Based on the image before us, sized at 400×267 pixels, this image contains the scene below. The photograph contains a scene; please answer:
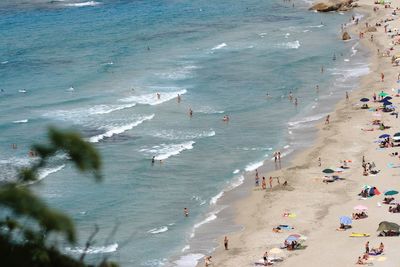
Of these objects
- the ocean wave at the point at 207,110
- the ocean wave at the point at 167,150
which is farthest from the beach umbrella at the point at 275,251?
the ocean wave at the point at 207,110

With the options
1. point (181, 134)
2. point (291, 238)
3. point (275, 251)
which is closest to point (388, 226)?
point (291, 238)

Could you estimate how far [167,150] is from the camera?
51531 mm

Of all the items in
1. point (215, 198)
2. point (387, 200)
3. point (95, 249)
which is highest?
point (387, 200)

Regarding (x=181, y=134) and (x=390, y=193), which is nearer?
(x=390, y=193)

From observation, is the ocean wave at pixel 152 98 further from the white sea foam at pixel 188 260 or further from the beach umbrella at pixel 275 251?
the beach umbrella at pixel 275 251

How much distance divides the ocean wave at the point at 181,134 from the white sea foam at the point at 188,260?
18528 millimetres

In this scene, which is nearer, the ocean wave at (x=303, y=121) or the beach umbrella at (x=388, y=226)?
the beach umbrella at (x=388, y=226)

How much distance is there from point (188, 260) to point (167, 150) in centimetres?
1625

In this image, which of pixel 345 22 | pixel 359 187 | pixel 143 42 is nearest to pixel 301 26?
pixel 345 22

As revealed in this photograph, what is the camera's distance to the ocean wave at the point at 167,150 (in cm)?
5053

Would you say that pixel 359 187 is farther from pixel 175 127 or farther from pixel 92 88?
pixel 92 88

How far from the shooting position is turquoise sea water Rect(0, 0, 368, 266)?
41.9 metres

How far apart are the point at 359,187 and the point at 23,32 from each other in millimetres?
60819

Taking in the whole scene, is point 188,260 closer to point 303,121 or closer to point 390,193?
point 390,193
